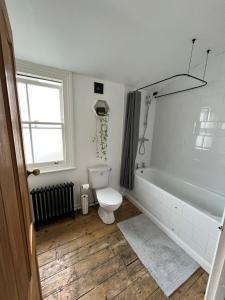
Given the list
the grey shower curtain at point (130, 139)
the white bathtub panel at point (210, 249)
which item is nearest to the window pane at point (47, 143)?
the grey shower curtain at point (130, 139)

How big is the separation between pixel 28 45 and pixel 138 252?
8.44ft

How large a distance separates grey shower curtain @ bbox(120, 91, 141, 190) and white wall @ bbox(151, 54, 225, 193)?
62cm

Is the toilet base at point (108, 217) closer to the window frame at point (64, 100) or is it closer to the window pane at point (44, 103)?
the window frame at point (64, 100)

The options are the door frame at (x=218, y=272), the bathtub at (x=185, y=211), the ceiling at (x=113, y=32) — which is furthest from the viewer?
the bathtub at (x=185, y=211)

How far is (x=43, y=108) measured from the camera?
6.19ft

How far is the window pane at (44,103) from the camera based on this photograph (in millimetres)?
1801

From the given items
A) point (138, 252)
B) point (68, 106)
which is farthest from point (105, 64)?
point (138, 252)

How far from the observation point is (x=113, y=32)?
1.38 meters

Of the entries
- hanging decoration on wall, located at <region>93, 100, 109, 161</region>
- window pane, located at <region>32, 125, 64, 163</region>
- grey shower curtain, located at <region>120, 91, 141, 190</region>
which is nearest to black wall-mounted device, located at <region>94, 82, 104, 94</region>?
hanging decoration on wall, located at <region>93, 100, 109, 161</region>

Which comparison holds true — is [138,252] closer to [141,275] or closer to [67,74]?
[141,275]

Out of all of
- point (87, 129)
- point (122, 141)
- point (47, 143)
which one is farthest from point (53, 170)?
point (122, 141)

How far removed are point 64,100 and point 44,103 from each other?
27 cm

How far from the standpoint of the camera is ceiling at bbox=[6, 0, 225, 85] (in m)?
1.12

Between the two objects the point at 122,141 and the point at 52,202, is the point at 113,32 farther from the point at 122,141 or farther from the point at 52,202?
the point at 52,202
